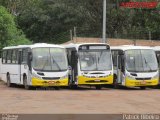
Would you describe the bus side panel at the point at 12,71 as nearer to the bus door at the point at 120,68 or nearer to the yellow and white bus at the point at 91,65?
the yellow and white bus at the point at 91,65

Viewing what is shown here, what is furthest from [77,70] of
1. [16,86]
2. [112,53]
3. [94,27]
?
[94,27]

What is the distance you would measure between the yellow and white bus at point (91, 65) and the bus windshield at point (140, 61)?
133 cm

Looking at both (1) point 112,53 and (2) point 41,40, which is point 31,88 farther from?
(2) point 41,40

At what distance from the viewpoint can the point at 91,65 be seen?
32531mm

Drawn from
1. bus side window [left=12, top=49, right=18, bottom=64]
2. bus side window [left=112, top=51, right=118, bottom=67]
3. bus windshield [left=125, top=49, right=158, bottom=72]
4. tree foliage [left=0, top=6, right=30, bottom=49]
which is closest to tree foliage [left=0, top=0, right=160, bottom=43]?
tree foliage [left=0, top=6, right=30, bottom=49]

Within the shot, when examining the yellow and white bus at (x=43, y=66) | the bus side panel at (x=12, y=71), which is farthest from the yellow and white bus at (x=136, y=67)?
the bus side panel at (x=12, y=71)

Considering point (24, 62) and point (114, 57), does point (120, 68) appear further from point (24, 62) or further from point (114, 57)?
point (24, 62)

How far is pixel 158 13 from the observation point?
6406cm

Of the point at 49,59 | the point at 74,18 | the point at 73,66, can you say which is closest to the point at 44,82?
the point at 49,59

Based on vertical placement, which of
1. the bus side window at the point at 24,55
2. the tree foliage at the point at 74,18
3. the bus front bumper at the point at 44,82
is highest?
the tree foliage at the point at 74,18

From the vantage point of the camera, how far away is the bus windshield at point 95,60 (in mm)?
32469

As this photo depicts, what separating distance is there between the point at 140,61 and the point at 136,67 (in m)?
0.45

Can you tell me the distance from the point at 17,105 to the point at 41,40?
5449 cm

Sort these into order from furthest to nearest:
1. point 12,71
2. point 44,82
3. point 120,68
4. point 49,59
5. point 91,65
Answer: point 12,71, point 120,68, point 91,65, point 49,59, point 44,82
